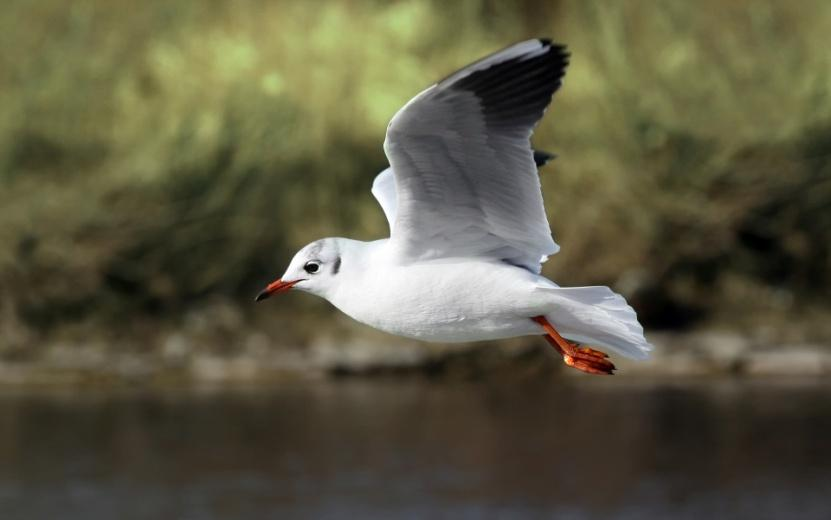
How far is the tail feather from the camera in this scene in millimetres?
4574

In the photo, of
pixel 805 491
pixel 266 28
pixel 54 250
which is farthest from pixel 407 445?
pixel 266 28

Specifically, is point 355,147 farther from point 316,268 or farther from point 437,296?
point 437,296

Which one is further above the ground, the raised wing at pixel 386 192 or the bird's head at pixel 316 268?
the raised wing at pixel 386 192

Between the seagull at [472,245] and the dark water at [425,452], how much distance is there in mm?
6537

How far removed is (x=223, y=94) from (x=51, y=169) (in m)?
1.62

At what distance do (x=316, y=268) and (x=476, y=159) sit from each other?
568 mm

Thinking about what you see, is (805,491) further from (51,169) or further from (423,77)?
(51,169)

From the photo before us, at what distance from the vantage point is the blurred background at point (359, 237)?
12.4 metres

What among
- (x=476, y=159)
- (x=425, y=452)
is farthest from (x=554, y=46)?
(x=425, y=452)

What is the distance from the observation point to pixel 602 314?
4594 mm

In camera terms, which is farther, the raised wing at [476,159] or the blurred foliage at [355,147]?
the blurred foliage at [355,147]

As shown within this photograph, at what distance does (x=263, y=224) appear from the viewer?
1480 centimetres

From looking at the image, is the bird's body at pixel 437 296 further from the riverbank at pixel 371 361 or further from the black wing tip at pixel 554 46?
the riverbank at pixel 371 361

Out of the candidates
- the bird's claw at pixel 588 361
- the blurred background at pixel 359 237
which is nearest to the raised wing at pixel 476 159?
the bird's claw at pixel 588 361
